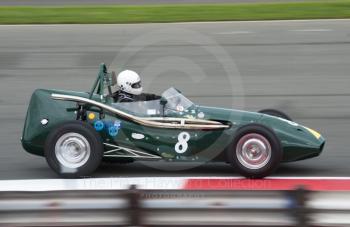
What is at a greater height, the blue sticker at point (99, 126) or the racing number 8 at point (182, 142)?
the blue sticker at point (99, 126)

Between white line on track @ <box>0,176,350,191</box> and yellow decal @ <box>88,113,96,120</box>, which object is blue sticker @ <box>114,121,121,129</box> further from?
white line on track @ <box>0,176,350,191</box>

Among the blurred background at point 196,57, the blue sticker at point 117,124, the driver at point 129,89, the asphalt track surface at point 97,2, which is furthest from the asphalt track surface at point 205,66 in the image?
the asphalt track surface at point 97,2

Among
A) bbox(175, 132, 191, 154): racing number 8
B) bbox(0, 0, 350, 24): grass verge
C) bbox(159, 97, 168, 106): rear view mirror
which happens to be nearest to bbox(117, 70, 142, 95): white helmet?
bbox(159, 97, 168, 106): rear view mirror

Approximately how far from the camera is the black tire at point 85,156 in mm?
8656

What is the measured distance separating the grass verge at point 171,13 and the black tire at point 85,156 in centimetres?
883

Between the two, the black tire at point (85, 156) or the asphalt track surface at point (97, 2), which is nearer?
the black tire at point (85, 156)

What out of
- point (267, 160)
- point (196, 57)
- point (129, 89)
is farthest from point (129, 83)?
point (196, 57)

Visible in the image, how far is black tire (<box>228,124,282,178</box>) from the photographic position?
8.48m

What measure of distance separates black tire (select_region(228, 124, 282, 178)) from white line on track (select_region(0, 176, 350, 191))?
0.69 feet

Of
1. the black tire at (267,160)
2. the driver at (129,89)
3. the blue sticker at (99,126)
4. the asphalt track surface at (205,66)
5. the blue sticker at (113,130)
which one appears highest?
the asphalt track surface at (205,66)

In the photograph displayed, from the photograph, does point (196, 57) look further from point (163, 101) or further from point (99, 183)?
point (99, 183)

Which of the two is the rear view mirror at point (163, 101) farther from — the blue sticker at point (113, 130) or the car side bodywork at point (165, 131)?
the blue sticker at point (113, 130)

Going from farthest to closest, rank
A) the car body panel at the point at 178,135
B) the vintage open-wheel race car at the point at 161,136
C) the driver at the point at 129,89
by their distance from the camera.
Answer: the driver at the point at 129,89 < the car body panel at the point at 178,135 < the vintage open-wheel race car at the point at 161,136

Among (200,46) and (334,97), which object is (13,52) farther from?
(334,97)
